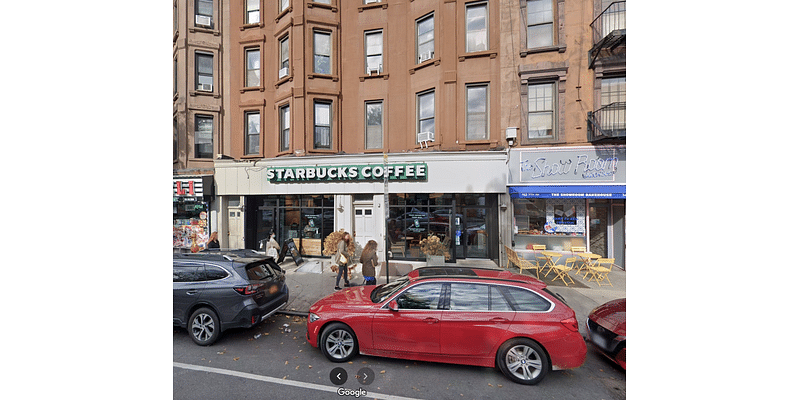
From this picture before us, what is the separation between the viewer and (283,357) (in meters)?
3.15

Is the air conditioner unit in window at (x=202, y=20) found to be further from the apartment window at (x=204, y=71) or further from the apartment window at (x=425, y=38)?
the apartment window at (x=425, y=38)

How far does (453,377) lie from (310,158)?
5.78 m

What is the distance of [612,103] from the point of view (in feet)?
12.7

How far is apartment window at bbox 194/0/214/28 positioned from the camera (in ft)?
14.1

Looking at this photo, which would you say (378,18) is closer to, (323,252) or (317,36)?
(317,36)

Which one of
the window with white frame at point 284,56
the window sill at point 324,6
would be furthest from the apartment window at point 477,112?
the window with white frame at point 284,56

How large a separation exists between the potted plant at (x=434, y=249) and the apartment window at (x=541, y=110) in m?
3.47

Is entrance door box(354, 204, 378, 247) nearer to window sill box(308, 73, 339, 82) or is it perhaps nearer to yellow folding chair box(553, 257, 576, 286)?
window sill box(308, 73, 339, 82)

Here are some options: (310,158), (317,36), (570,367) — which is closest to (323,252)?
(310,158)

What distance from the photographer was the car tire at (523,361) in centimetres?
268

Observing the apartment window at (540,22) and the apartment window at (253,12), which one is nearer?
the apartment window at (540,22)

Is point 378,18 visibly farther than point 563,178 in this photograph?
Yes
